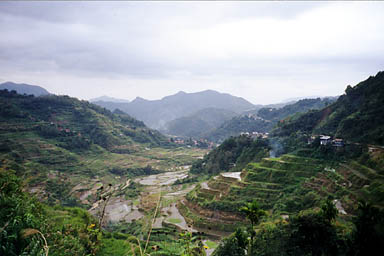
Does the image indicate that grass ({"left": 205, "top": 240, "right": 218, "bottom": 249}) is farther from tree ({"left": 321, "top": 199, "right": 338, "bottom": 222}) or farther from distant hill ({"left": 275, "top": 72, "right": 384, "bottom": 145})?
distant hill ({"left": 275, "top": 72, "right": 384, "bottom": 145})

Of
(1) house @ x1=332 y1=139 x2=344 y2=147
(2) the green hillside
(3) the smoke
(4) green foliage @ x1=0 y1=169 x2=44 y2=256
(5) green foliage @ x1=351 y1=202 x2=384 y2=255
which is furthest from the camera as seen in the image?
(2) the green hillside

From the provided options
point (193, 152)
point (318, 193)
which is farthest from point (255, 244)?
point (193, 152)

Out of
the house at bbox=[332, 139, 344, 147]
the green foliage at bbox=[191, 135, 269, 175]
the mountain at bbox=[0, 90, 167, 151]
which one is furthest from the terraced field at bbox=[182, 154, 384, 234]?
the mountain at bbox=[0, 90, 167, 151]

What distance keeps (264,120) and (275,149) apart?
71267mm

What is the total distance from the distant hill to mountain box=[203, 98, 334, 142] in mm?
50713

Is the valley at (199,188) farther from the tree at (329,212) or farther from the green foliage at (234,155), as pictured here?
the green foliage at (234,155)

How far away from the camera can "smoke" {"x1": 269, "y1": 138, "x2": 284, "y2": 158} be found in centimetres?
4069

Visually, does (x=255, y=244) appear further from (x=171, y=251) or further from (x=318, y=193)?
(x=171, y=251)

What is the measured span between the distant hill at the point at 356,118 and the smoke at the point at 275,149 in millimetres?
6030

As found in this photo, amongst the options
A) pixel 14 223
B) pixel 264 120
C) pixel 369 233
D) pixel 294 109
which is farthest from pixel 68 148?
pixel 294 109

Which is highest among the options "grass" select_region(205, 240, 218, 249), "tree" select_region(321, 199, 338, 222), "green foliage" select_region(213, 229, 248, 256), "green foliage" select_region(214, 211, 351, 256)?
"tree" select_region(321, 199, 338, 222)

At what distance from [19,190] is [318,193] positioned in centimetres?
2380

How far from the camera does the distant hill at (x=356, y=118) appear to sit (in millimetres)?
29078

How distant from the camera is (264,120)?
110812 millimetres
